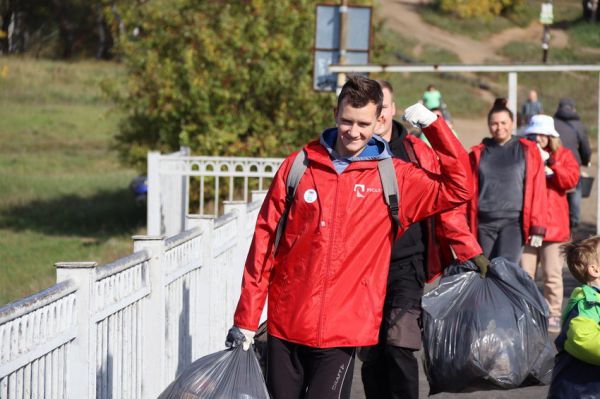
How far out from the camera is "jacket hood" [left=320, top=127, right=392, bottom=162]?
16.2 feet

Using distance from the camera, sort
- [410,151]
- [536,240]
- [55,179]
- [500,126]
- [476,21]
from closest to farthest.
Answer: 1. [410,151]
2. [500,126]
3. [536,240]
4. [55,179]
5. [476,21]

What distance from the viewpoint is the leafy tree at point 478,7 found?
70.1 m

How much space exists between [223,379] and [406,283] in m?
1.41

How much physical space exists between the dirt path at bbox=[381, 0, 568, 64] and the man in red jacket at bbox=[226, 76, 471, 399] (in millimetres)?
53727

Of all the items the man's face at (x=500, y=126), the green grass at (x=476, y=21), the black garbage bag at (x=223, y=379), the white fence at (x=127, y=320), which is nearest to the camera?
the white fence at (x=127, y=320)

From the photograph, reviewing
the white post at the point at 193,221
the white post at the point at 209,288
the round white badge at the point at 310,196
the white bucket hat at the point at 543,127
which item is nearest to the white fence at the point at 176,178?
the white bucket hat at the point at 543,127

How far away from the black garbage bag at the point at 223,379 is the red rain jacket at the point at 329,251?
161mm

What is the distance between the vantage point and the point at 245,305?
16.3 ft

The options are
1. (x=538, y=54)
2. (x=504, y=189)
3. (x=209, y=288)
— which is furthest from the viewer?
(x=538, y=54)

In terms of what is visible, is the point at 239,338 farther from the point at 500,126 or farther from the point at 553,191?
the point at 553,191

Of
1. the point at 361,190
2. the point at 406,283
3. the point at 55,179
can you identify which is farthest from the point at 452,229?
the point at 55,179

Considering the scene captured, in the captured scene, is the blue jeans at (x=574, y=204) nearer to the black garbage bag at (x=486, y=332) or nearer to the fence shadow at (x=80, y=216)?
the black garbage bag at (x=486, y=332)

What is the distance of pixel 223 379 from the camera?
4.80 metres

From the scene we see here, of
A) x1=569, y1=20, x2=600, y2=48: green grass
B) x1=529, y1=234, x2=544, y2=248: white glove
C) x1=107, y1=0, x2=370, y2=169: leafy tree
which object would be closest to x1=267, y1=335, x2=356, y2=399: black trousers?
x1=529, y1=234, x2=544, y2=248: white glove
